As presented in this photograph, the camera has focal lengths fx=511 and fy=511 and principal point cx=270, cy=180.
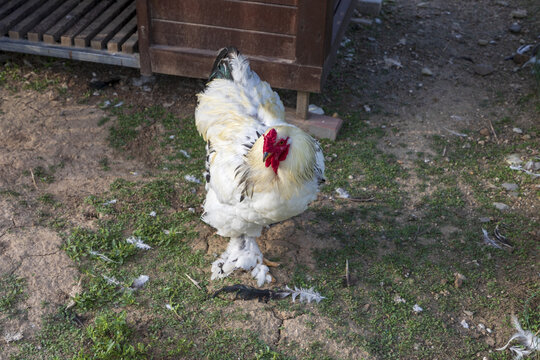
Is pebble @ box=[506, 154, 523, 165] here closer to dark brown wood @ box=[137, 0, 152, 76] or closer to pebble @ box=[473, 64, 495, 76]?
pebble @ box=[473, 64, 495, 76]

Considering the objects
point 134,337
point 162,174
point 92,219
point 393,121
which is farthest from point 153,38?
point 134,337

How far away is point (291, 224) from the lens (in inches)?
174

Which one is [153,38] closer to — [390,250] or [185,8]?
[185,8]

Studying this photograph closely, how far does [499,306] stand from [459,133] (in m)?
2.35

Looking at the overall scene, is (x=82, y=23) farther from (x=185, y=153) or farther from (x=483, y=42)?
(x=483, y=42)

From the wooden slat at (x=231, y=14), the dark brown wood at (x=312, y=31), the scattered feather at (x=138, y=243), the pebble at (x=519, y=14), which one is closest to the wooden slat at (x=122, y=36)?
the wooden slat at (x=231, y=14)

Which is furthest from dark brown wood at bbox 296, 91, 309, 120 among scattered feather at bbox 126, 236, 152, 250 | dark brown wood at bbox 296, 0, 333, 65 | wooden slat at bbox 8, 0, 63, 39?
wooden slat at bbox 8, 0, 63, 39

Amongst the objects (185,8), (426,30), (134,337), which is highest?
(185,8)

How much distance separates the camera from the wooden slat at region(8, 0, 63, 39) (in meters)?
A: 5.55

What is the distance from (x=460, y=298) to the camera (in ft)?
12.6

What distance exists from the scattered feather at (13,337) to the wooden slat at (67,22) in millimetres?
3382

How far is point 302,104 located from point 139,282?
255cm

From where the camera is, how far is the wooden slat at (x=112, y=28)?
5461 millimetres

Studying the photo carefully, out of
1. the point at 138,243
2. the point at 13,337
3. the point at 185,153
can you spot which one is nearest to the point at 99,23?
the point at 185,153
